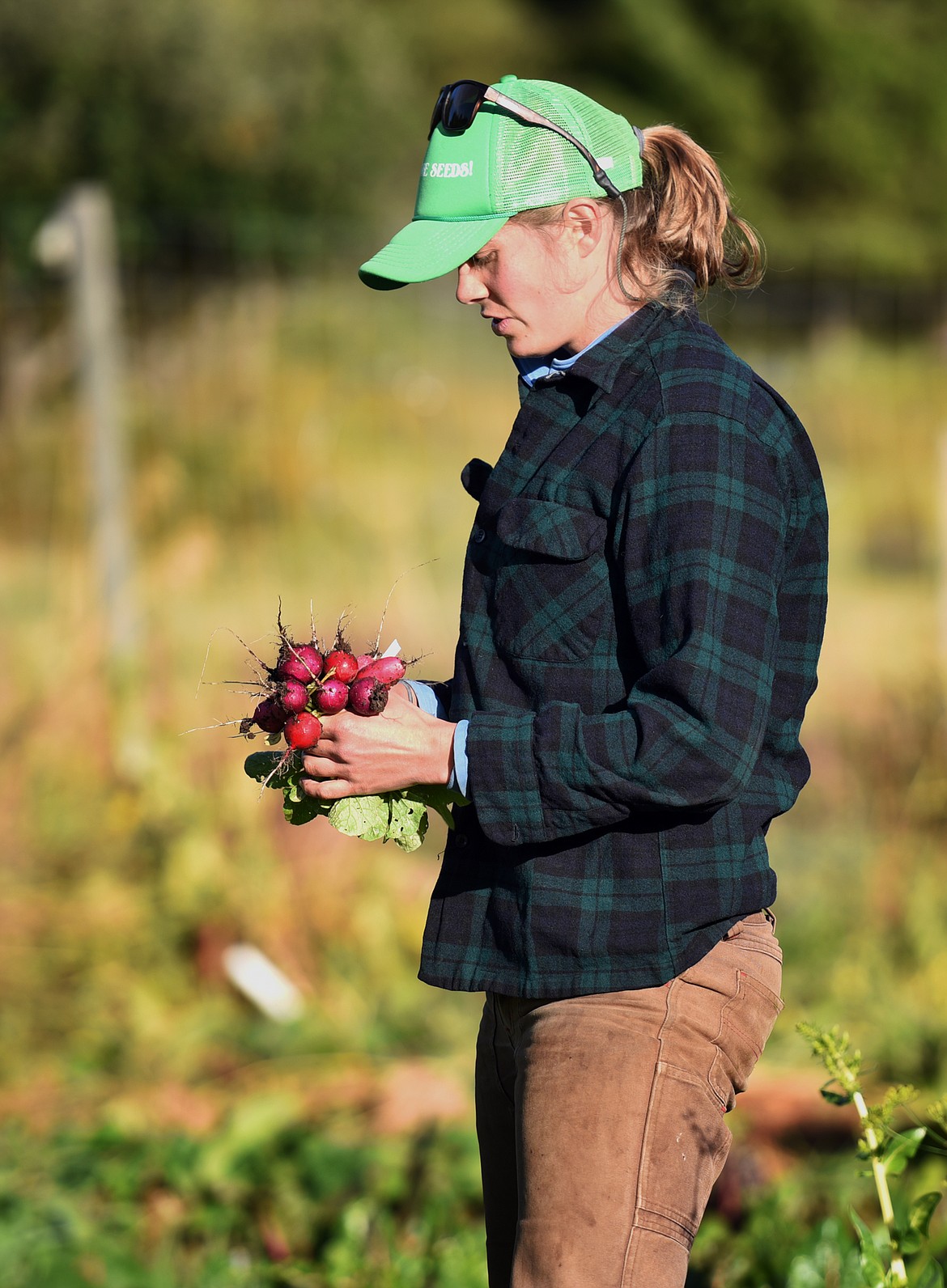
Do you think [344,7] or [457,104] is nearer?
[457,104]

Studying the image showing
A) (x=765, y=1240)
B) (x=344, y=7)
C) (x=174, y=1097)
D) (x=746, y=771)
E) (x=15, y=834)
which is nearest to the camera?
(x=746, y=771)

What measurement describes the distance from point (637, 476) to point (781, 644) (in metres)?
0.32

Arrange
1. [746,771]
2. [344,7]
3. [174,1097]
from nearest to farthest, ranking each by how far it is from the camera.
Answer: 1. [746,771]
2. [174,1097]
3. [344,7]

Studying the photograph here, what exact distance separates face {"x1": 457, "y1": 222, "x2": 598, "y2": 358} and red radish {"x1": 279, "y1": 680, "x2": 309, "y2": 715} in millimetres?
482

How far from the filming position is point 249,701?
4.95 meters

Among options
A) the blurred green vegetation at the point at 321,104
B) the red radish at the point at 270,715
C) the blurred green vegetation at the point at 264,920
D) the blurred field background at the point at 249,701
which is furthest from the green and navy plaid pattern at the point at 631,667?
the blurred green vegetation at the point at 321,104

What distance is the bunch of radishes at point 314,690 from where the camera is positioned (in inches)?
64.1

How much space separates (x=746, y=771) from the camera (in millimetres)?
1550

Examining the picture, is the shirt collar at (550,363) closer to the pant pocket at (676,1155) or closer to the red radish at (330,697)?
the red radish at (330,697)

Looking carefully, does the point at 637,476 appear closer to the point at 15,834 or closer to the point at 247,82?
the point at 15,834

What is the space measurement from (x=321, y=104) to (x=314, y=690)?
Result: 11.6 metres

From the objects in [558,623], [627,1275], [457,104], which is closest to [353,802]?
[558,623]

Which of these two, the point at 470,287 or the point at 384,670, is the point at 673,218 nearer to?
the point at 470,287

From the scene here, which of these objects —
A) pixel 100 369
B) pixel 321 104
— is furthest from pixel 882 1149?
pixel 321 104
